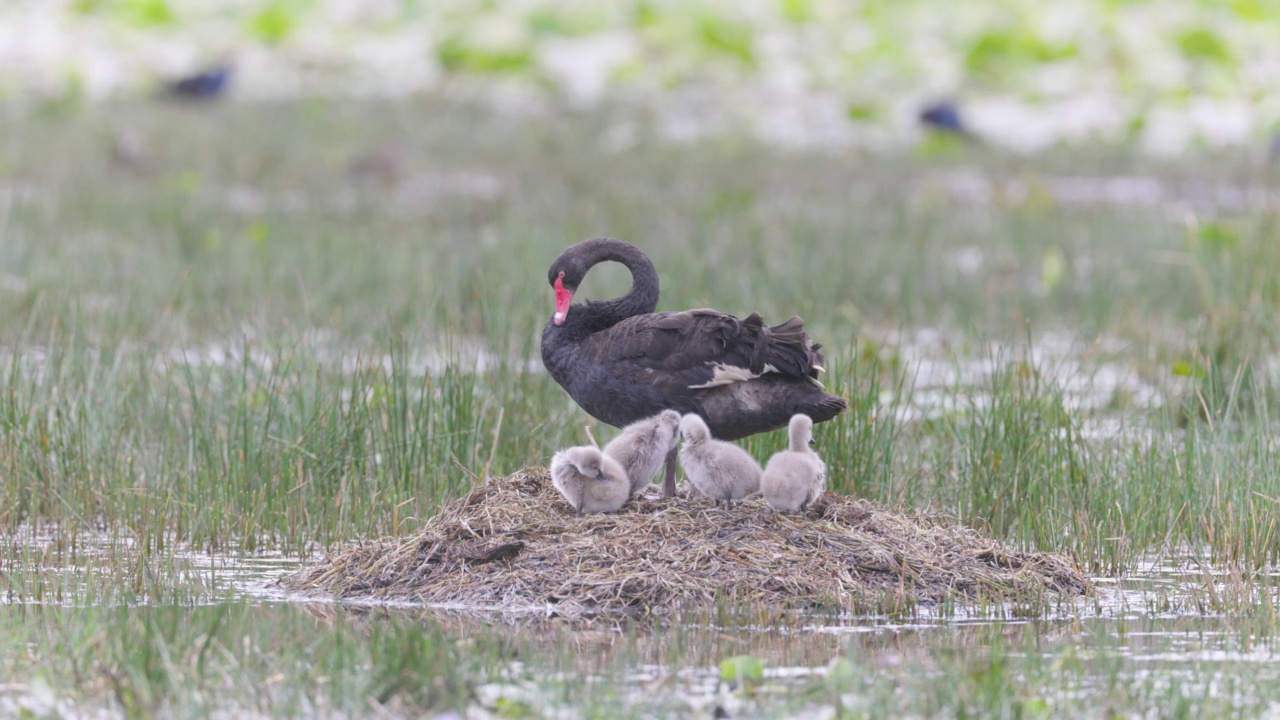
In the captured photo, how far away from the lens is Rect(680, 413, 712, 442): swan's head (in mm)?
6367

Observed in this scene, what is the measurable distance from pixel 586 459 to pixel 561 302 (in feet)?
3.50

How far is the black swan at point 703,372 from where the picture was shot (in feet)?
21.6

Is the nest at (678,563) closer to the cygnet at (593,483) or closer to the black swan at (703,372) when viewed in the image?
the cygnet at (593,483)

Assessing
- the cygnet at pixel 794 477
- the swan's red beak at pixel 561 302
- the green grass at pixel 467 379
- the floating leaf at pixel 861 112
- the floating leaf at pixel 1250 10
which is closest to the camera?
the green grass at pixel 467 379

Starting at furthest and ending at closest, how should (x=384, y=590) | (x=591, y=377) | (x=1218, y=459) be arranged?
(x=1218, y=459), (x=591, y=377), (x=384, y=590)

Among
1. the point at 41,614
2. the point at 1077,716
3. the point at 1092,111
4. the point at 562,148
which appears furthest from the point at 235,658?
the point at 1092,111

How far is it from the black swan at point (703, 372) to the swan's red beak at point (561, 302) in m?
0.14

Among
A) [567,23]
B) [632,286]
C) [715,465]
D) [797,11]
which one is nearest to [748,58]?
[797,11]

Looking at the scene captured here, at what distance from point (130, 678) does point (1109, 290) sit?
9.05 m

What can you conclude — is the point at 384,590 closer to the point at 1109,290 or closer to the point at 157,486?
the point at 157,486

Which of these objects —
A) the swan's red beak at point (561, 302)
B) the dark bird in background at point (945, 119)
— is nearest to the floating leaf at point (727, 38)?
the dark bird in background at point (945, 119)

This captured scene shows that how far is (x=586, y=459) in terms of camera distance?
6.14 m

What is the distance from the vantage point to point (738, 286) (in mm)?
11383

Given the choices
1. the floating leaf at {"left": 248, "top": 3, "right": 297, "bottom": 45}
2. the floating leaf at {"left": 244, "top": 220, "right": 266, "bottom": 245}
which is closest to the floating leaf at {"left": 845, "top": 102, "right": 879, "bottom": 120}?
the floating leaf at {"left": 248, "top": 3, "right": 297, "bottom": 45}
